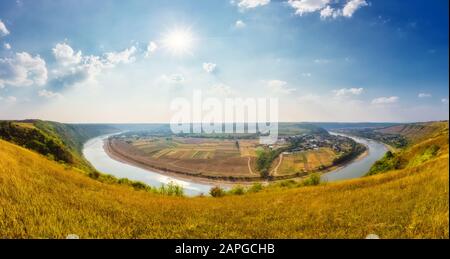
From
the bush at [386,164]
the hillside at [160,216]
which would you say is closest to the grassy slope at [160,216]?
the hillside at [160,216]

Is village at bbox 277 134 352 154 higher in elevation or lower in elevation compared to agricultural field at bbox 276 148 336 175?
higher

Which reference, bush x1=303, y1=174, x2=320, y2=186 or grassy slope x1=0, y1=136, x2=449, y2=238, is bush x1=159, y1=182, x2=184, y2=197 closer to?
grassy slope x1=0, y1=136, x2=449, y2=238

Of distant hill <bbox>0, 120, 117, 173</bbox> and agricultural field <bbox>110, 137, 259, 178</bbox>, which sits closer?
distant hill <bbox>0, 120, 117, 173</bbox>

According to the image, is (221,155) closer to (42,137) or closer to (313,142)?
(42,137)

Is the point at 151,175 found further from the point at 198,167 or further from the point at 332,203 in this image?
the point at 332,203

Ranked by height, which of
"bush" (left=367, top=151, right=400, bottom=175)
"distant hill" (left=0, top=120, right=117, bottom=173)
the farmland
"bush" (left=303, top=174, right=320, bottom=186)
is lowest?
"bush" (left=303, top=174, right=320, bottom=186)

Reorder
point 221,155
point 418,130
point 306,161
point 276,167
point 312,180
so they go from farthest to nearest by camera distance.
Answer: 1. point 418,130
2. point 306,161
3. point 312,180
4. point 276,167
5. point 221,155

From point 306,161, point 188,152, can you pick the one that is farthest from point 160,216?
point 306,161

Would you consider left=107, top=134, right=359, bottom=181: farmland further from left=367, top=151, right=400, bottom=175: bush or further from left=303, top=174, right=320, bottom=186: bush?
left=367, top=151, right=400, bottom=175: bush

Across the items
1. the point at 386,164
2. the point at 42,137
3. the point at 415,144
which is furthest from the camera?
the point at 386,164

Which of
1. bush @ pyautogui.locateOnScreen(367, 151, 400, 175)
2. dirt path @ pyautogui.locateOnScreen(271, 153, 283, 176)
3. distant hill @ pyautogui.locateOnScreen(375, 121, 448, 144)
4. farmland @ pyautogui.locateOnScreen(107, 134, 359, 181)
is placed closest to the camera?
farmland @ pyautogui.locateOnScreen(107, 134, 359, 181)

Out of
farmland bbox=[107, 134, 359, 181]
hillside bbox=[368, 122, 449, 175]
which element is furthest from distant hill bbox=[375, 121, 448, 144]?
farmland bbox=[107, 134, 359, 181]

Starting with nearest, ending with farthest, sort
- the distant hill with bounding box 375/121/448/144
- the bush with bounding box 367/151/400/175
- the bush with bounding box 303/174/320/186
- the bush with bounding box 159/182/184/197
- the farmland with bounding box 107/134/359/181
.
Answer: the farmland with bounding box 107/134/359/181
the bush with bounding box 159/182/184/197
the bush with bounding box 303/174/320/186
the distant hill with bounding box 375/121/448/144
the bush with bounding box 367/151/400/175
